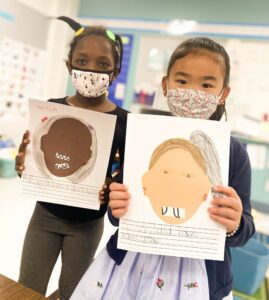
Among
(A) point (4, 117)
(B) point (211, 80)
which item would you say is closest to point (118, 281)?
(B) point (211, 80)

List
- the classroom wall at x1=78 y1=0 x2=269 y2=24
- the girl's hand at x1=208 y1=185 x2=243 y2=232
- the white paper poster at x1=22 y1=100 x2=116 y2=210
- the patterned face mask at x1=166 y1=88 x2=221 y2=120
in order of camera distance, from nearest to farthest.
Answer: the girl's hand at x1=208 y1=185 x2=243 y2=232 < the patterned face mask at x1=166 y1=88 x2=221 y2=120 < the white paper poster at x1=22 y1=100 x2=116 y2=210 < the classroom wall at x1=78 y1=0 x2=269 y2=24

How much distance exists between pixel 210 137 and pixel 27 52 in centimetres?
313

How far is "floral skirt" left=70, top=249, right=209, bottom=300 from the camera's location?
715mm

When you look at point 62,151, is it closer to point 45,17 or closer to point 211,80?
point 211,80

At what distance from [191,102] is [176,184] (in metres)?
0.21

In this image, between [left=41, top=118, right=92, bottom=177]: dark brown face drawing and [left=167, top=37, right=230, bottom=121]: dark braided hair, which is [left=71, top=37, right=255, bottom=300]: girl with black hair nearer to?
[left=167, top=37, right=230, bottom=121]: dark braided hair

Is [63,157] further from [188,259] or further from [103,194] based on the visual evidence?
[188,259]

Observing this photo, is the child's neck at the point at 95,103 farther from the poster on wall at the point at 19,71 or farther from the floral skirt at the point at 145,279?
the poster on wall at the point at 19,71

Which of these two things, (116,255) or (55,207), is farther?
(55,207)

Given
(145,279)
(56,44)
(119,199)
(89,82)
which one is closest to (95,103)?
(89,82)

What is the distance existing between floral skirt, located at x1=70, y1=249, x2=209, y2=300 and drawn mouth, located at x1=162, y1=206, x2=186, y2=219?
144 mm

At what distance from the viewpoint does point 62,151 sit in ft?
2.83

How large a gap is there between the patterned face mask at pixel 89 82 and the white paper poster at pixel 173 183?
34 cm

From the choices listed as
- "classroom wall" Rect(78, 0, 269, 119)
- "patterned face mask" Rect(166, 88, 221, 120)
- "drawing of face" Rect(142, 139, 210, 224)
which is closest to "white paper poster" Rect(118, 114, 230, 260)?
"drawing of face" Rect(142, 139, 210, 224)
